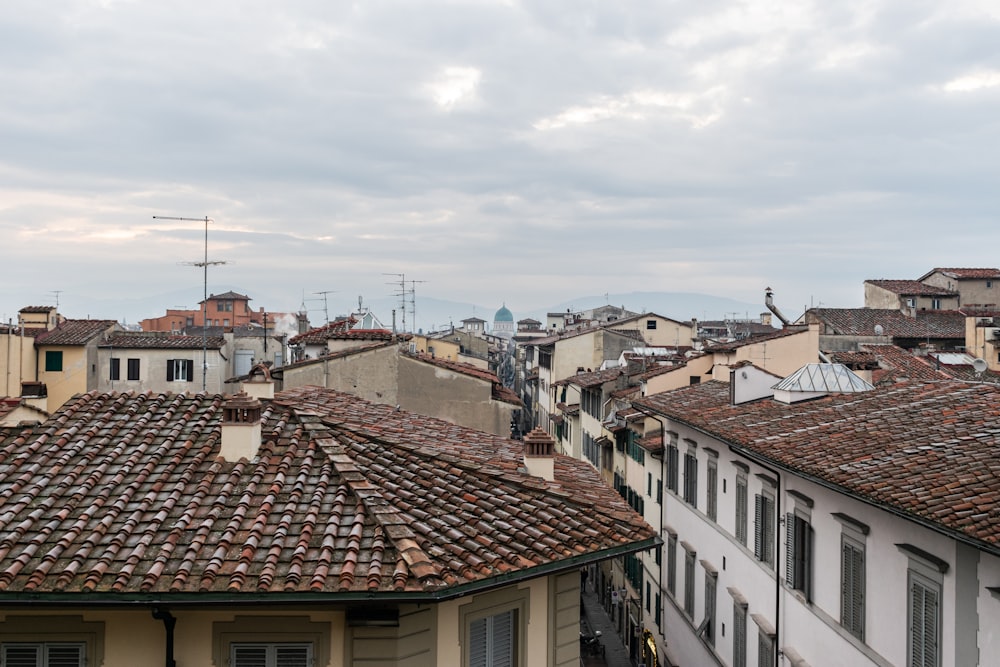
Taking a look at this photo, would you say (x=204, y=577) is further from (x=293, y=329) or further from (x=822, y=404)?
(x=293, y=329)

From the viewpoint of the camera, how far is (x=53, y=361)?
45281mm

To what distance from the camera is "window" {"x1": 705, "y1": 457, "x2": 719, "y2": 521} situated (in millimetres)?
22297

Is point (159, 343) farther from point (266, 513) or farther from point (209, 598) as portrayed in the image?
point (209, 598)

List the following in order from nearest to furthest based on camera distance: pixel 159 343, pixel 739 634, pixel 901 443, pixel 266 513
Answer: pixel 266 513 < pixel 901 443 < pixel 739 634 < pixel 159 343

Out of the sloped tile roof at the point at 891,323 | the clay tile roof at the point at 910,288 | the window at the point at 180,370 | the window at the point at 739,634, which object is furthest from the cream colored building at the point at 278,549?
the clay tile roof at the point at 910,288

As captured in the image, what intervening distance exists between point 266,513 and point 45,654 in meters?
2.21

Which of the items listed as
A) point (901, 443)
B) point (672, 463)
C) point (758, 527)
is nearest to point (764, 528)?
point (758, 527)

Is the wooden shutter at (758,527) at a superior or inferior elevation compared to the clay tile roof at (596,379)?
inferior

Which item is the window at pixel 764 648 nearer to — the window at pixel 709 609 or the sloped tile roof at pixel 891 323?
the window at pixel 709 609

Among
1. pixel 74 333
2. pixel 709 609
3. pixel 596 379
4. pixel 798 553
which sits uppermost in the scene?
pixel 74 333

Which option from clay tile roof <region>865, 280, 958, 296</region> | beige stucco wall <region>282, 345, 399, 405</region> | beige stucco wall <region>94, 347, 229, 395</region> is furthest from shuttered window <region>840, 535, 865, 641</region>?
clay tile roof <region>865, 280, 958, 296</region>

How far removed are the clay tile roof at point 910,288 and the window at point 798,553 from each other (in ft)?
167

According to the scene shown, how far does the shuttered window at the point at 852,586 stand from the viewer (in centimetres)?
1370

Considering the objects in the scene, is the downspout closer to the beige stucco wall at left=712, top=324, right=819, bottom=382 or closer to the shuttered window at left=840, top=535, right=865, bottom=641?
the shuttered window at left=840, top=535, right=865, bottom=641
